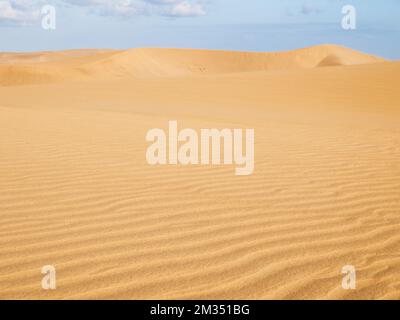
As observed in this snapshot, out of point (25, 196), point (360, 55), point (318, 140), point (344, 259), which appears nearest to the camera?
point (344, 259)

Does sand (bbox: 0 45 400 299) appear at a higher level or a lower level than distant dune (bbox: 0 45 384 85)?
lower

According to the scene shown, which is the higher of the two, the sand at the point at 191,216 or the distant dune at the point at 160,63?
the distant dune at the point at 160,63

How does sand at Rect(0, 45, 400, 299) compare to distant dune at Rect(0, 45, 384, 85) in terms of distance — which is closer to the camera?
sand at Rect(0, 45, 400, 299)

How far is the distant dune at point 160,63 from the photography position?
41.8 meters

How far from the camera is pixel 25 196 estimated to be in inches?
159

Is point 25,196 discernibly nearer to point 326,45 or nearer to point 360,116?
point 360,116

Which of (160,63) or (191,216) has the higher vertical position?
(160,63)

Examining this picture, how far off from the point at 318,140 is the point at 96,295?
20.3 feet

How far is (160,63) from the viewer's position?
5872 centimetres

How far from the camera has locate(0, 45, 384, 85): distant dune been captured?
41.8 meters

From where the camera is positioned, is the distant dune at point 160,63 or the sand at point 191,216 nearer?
the sand at point 191,216

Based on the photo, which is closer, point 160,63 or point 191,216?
point 191,216
